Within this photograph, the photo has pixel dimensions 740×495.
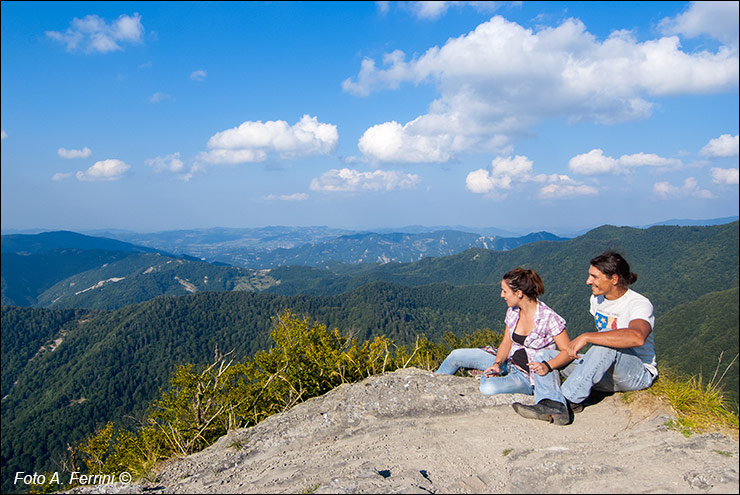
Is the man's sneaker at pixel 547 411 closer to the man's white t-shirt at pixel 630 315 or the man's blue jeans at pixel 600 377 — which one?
the man's blue jeans at pixel 600 377

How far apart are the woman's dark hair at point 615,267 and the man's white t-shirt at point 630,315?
0.70 ft

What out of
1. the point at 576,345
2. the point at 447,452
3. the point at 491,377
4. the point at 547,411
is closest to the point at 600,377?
the point at 576,345

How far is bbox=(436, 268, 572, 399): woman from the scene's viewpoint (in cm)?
682

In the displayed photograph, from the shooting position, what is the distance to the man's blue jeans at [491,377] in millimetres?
7250

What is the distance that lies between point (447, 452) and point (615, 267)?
4.02 m

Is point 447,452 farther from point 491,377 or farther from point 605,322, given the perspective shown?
point 605,322

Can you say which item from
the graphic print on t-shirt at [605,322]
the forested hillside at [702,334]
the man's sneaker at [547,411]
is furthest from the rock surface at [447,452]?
the forested hillside at [702,334]

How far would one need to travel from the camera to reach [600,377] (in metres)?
6.13

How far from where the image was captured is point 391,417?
714 cm

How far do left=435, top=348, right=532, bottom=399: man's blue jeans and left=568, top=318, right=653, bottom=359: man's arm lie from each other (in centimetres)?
169

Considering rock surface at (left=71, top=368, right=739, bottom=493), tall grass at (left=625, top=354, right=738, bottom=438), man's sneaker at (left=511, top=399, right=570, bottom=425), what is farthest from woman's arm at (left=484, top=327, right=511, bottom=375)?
tall grass at (left=625, top=354, right=738, bottom=438)

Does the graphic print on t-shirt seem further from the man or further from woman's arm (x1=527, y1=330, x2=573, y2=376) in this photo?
woman's arm (x1=527, y1=330, x2=573, y2=376)

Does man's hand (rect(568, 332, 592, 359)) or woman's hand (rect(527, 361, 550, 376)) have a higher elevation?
man's hand (rect(568, 332, 592, 359))

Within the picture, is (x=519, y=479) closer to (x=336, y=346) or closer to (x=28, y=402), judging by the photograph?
(x=336, y=346)
